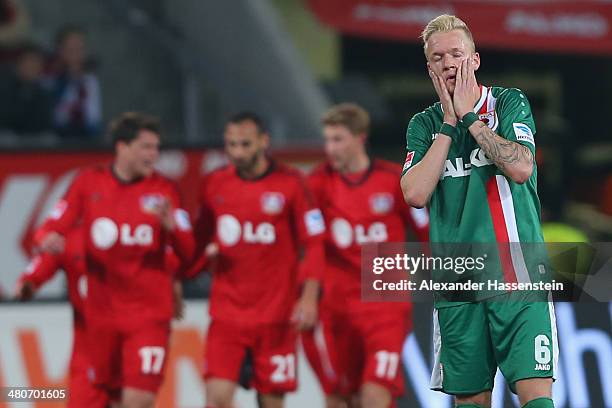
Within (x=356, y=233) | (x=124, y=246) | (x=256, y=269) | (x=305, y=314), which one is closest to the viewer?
(x=305, y=314)

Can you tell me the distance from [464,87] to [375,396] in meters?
3.85

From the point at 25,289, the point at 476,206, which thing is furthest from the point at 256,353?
the point at 476,206

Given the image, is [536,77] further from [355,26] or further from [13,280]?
[13,280]

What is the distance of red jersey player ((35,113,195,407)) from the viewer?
10.1 metres

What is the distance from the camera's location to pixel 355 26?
672 inches

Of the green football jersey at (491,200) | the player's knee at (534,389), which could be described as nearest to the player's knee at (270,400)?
the green football jersey at (491,200)

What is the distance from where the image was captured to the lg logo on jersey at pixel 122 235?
1022cm

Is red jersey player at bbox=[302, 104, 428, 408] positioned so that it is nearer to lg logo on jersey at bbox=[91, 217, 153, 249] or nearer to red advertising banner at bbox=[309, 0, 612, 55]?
lg logo on jersey at bbox=[91, 217, 153, 249]

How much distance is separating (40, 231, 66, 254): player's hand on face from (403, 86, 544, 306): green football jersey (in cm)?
320

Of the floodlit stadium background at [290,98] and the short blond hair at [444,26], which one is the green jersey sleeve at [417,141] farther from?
the floodlit stadium background at [290,98]

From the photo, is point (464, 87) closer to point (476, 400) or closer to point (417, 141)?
point (417, 141)

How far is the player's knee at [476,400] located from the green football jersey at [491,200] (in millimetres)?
523

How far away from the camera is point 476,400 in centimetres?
714

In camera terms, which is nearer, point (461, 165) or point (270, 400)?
point (461, 165)
